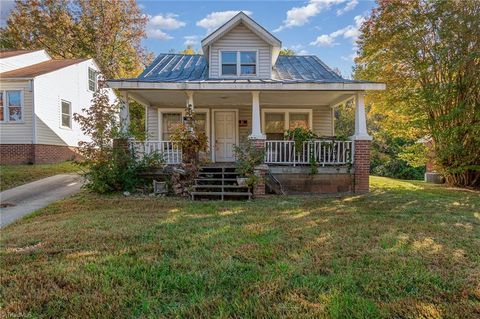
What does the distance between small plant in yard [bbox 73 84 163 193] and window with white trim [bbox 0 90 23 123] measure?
784 centimetres

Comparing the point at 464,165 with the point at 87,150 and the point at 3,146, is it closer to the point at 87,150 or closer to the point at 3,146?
the point at 87,150

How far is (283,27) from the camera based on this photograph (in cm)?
1400

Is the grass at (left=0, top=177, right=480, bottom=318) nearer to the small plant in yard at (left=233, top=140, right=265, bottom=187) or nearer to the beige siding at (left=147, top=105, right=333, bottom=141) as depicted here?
the small plant in yard at (left=233, top=140, right=265, bottom=187)

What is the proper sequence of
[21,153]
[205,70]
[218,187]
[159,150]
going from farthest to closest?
1. [21,153]
2. [205,70]
3. [159,150]
4. [218,187]

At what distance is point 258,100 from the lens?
8.88m

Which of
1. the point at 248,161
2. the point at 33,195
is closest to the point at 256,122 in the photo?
the point at 248,161

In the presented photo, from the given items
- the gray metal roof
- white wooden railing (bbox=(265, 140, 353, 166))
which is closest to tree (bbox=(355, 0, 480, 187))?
the gray metal roof

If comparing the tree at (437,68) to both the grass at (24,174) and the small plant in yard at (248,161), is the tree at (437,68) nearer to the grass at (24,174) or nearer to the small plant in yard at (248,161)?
the small plant in yard at (248,161)

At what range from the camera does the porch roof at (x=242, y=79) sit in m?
8.58

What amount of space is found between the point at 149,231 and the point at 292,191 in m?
5.36

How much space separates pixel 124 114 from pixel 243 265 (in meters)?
7.30

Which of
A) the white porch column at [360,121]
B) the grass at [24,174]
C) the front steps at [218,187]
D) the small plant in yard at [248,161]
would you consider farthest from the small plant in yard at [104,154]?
the white porch column at [360,121]

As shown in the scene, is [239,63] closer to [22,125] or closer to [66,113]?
[22,125]

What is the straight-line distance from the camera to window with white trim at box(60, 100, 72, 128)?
52.1 feet
